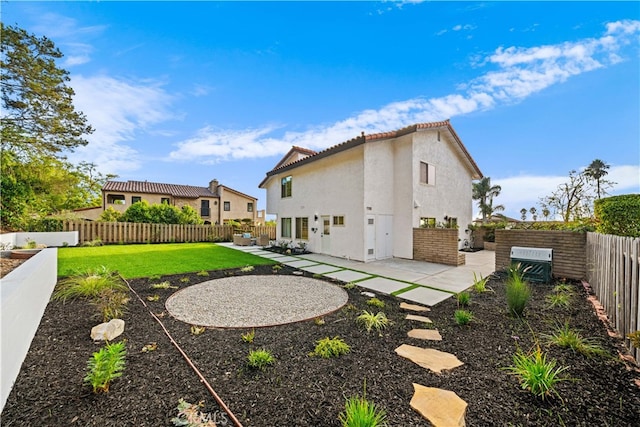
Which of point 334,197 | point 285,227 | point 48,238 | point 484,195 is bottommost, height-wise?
point 48,238

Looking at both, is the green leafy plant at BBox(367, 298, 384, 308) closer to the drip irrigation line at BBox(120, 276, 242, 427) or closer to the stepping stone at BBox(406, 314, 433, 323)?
the stepping stone at BBox(406, 314, 433, 323)

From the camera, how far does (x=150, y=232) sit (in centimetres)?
1703

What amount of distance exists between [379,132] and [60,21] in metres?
11.3

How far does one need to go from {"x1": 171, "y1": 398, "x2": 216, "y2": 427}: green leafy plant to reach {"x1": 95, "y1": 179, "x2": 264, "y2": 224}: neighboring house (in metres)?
29.6

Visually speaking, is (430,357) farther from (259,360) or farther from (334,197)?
(334,197)

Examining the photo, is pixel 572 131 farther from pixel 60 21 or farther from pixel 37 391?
pixel 60 21

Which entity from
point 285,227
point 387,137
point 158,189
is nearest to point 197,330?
point 387,137

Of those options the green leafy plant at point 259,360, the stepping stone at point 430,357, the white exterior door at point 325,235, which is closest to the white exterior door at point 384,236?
the white exterior door at point 325,235

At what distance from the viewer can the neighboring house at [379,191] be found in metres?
10.9

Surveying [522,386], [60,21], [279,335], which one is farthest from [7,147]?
[522,386]

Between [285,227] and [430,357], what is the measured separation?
13734 millimetres

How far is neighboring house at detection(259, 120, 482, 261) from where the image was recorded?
1086cm

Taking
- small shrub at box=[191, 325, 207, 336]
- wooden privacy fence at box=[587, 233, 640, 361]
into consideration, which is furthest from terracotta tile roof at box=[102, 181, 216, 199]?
wooden privacy fence at box=[587, 233, 640, 361]

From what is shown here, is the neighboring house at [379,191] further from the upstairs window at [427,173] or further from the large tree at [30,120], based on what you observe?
the large tree at [30,120]
